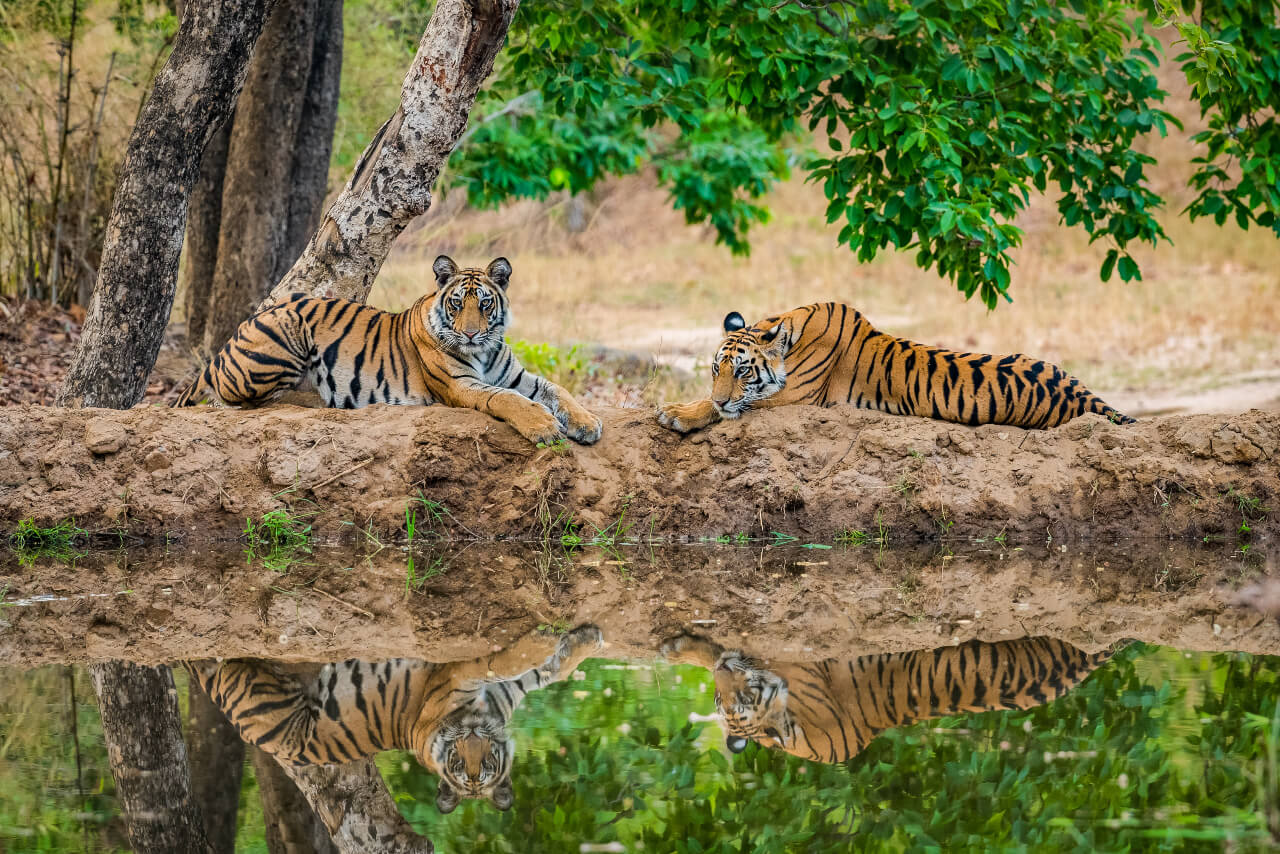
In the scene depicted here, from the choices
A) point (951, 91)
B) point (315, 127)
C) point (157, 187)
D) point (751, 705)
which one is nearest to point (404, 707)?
point (751, 705)

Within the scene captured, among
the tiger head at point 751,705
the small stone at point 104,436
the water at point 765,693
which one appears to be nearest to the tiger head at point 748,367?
the water at point 765,693

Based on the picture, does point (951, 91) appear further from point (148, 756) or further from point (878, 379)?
point (148, 756)

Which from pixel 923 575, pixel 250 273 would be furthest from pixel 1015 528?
pixel 250 273

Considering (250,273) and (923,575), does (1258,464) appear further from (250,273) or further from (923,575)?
(250,273)

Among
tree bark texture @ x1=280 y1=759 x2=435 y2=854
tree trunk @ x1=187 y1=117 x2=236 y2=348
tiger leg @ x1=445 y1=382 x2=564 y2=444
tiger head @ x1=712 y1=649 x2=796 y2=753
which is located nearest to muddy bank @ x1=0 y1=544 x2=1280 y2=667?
tiger head @ x1=712 y1=649 x2=796 y2=753

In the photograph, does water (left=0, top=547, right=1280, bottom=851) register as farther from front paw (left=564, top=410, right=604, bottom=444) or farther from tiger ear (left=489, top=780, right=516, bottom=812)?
front paw (left=564, top=410, right=604, bottom=444)

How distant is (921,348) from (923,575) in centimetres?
186

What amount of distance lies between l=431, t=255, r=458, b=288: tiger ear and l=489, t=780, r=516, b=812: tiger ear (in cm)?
433

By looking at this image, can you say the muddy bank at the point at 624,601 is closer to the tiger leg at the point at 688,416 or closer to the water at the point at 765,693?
the water at the point at 765,693

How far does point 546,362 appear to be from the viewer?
450 inches

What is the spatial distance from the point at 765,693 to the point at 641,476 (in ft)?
10.4

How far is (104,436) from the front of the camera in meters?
7.39

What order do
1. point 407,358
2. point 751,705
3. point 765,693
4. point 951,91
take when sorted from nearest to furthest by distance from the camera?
point 751,705 < point 765,693 < point 407,358 < point 951,91

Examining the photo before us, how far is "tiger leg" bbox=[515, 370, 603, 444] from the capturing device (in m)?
7.54
